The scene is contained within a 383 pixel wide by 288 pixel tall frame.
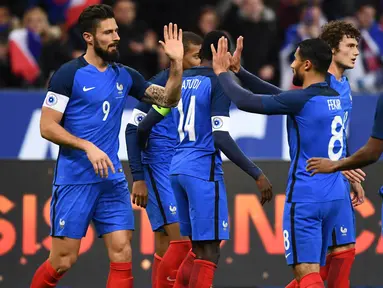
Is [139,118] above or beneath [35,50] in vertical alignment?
beneath

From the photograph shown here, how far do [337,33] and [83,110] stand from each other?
2192 mm

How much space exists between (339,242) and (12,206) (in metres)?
3.80

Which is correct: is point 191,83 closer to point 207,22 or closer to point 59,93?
point 59,93

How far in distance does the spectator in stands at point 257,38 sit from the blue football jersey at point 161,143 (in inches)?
212

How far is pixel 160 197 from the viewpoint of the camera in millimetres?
9422

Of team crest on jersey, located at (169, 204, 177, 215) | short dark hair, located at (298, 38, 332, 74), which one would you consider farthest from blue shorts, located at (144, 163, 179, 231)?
short dark hair, located at (298, 38, 332, 74)

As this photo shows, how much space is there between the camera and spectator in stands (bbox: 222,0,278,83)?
14.9m

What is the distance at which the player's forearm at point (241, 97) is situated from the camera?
7.71 metres

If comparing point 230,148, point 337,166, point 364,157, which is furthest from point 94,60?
point 364,157

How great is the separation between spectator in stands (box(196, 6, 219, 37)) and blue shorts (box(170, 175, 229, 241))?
21.5 feet

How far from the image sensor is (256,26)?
49.2ft

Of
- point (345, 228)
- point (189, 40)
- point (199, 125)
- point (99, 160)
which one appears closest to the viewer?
point (99, 160)

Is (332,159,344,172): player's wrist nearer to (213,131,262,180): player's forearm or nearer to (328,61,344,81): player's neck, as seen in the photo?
(213,131,262,180): player's forearm

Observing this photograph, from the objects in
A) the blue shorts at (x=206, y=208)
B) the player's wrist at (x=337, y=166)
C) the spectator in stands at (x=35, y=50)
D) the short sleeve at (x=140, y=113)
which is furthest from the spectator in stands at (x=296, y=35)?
the player's wrist at (x=337, y=166)
